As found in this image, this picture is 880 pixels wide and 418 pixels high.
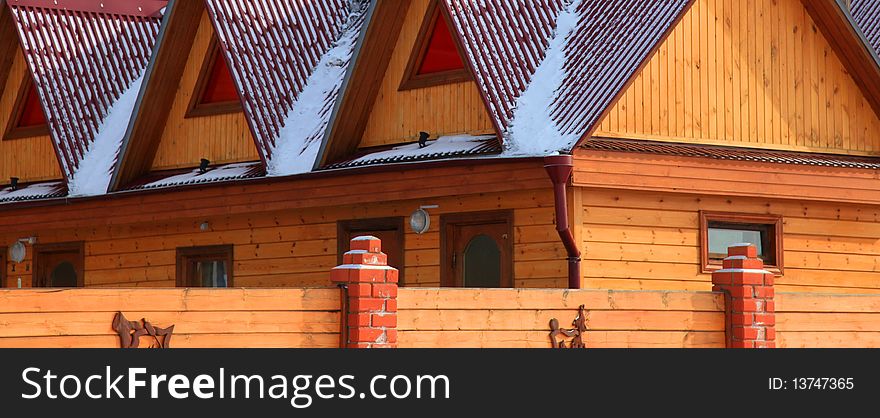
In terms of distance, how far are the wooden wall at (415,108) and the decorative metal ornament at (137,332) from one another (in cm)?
751

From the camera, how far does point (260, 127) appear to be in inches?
819

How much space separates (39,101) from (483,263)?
878 centimetres

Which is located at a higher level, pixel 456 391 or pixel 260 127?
pixel 260 127

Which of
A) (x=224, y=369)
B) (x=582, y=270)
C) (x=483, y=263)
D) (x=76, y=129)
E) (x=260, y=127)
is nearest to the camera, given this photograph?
(x=224, y=369)

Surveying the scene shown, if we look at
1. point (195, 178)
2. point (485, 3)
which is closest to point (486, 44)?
point (485, 3)

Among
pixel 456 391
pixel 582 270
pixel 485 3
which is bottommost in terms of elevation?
pixel 456 391

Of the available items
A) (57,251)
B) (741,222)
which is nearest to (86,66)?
(57,251)

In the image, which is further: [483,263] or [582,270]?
[483,263]

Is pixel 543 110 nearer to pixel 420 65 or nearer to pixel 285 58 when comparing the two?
pixel 420 65

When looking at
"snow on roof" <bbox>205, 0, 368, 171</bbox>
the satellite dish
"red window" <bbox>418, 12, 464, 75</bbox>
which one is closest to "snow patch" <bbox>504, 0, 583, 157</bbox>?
"red window" <bbox>418, 12, 464, 75</bbox>

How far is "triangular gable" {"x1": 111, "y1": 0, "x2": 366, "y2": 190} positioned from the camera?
20750 millimetres

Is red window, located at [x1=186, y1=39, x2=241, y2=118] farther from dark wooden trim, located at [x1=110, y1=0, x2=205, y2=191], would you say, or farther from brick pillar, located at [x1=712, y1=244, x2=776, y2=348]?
brick pillar, located at [x1=712, y1=244, x2=776, y2=348]

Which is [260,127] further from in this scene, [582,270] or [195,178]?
[582,270]

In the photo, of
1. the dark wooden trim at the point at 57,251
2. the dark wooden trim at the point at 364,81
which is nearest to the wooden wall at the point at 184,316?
the dark wooden trim at the point at 364,81
